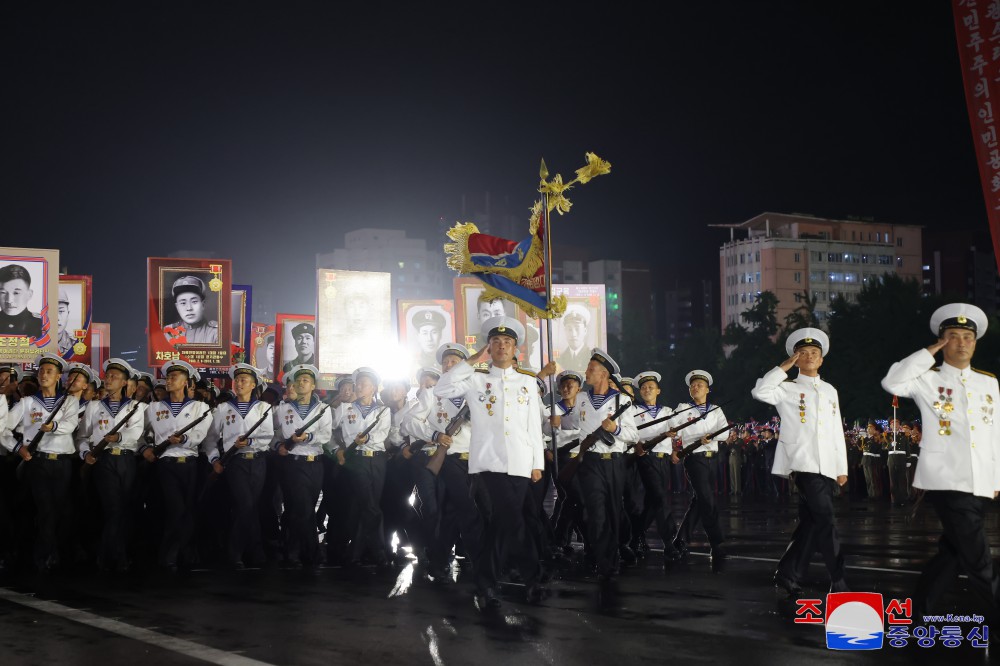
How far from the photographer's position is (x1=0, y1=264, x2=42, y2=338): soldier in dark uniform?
2400 cm

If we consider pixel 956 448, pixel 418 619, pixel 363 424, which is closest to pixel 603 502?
pixel 363 424

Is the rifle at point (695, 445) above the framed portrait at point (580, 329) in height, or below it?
below

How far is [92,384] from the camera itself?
47.5 ft

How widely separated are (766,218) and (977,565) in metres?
142

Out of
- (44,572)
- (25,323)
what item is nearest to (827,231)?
(25,323)

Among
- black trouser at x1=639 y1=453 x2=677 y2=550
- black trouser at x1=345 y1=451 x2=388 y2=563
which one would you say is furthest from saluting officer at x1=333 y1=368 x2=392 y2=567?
black trouser at x1=639 y1=453 x2=677 y2=550

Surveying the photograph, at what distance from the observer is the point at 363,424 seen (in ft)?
44.5

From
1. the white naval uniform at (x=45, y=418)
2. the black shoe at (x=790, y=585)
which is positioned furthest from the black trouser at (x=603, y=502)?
the white naval uniform at (x=45, y=418)

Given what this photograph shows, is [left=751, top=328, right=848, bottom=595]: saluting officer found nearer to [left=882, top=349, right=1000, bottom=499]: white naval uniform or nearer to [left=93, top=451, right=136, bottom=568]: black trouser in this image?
[left=882, top=349, right=1000, bottom=499]: white naval uniform

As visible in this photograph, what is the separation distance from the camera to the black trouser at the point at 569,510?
40.2 ft

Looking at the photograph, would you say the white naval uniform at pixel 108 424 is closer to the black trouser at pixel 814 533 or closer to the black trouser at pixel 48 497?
the black trouser at pixel 48 497

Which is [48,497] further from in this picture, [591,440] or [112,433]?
[591,440]

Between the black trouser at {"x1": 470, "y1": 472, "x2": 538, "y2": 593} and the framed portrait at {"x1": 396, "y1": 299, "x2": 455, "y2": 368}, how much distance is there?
58.6 ft

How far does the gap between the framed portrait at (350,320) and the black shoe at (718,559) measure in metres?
13.8
